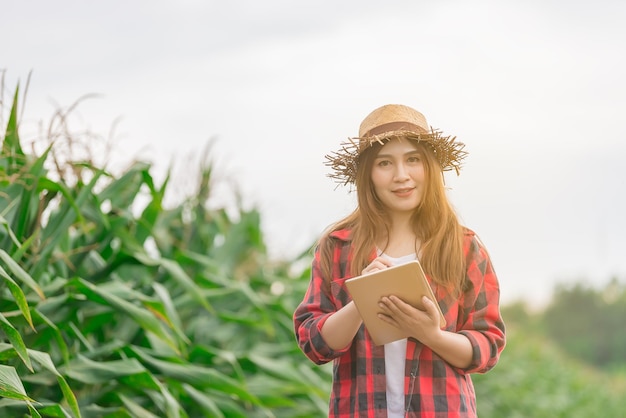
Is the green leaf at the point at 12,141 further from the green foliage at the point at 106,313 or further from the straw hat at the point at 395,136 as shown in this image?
the straw hat at the point at 395,136

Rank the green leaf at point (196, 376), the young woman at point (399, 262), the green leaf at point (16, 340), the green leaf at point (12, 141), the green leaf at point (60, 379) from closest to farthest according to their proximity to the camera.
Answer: the young woman at point (399, 262) < the green leaf at point (16, 340) < the green leaf at point (60, 379) < the green leaf at point (12, 141) < the green leaf at point (196, 376)

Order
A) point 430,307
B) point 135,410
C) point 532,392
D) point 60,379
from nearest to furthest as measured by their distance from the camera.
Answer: point 430,307, point 60,379, point 135,410, point 532,392

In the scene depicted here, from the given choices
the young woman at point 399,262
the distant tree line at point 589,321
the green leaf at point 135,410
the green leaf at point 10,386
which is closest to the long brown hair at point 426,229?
the young woman at point 399,262

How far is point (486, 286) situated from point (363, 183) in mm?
368

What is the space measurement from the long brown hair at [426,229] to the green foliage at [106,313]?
0.84m

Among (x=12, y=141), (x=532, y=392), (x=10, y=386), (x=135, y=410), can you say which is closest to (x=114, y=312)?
(x=135, y=410)

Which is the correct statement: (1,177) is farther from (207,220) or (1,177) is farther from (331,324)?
(207,220)

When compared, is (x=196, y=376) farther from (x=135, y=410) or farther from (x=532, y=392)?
(x=532, y=392)

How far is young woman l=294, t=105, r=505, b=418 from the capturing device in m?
2.26

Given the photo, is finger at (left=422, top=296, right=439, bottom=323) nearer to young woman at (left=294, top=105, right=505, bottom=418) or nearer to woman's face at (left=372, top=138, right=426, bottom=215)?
young woman at (left=294, top=105, right=505, bottom=418)

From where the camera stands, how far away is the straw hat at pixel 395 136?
2316mm

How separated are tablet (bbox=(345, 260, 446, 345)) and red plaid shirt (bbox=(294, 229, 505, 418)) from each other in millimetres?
106

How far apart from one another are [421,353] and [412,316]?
0.53ft

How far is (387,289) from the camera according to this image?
2.14 metres
